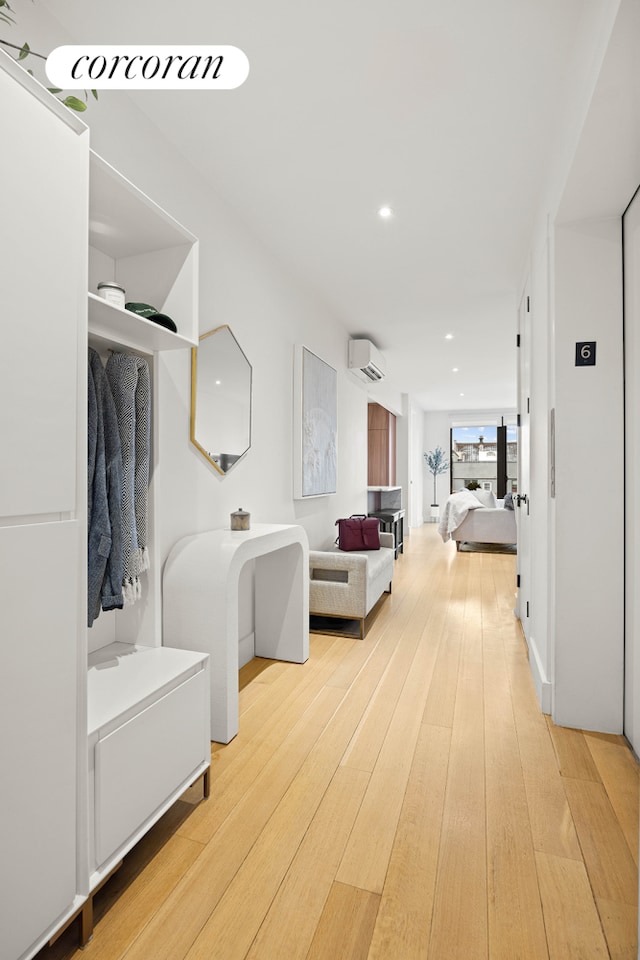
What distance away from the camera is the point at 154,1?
157 cm

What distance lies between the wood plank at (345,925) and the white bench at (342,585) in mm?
2100

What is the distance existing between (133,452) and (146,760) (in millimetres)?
943

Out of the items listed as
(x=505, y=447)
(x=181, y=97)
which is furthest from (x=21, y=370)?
(x=505, y=447)

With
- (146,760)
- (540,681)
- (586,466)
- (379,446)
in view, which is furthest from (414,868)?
(379,446)

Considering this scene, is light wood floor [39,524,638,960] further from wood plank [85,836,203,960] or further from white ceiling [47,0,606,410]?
white ceiling [47,0,606,410]

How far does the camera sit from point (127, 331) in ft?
5.45

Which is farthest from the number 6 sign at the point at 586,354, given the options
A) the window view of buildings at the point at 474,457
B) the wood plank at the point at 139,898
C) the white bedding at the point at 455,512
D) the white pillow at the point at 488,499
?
the window view of buildings at the point at 474,457

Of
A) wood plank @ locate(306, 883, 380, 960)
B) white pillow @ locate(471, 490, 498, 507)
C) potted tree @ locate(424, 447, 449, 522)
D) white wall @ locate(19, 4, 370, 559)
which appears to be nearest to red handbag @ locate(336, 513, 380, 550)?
white wall @ locate(19, 4, 370, 559)

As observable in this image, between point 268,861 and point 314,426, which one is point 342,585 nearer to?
point 314,426

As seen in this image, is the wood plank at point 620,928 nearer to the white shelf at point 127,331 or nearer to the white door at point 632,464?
the white door at point 632,464

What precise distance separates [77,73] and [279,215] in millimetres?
1358

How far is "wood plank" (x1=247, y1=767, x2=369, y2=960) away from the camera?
1.20 metres

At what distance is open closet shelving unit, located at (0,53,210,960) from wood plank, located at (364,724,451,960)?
27.2 inches

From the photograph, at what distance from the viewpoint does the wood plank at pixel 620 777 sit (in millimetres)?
1612
